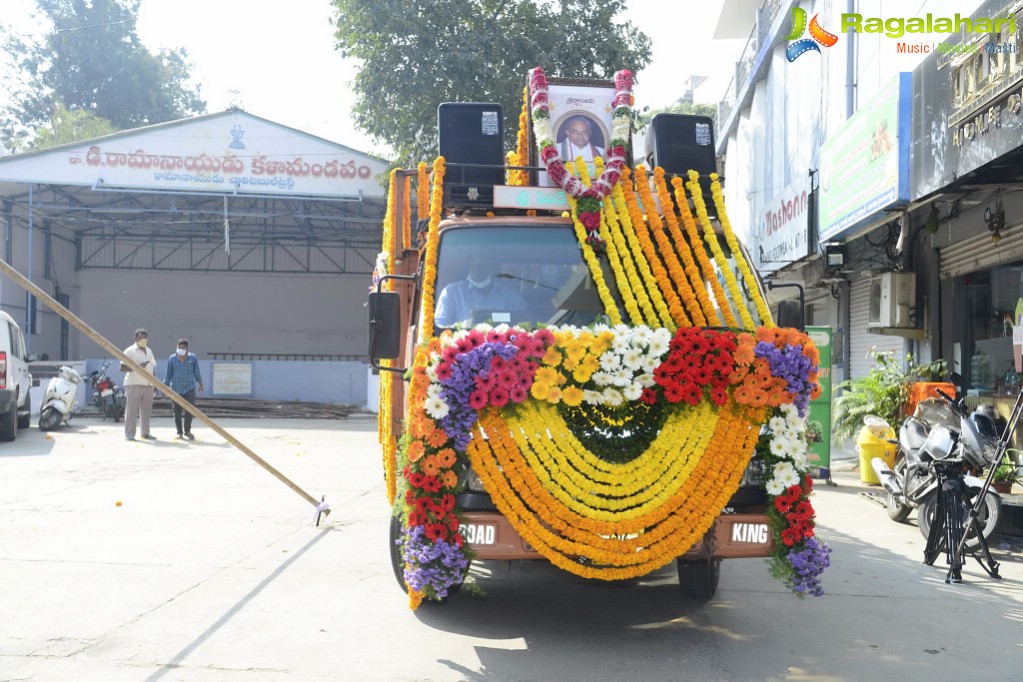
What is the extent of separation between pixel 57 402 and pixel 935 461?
15.9 m

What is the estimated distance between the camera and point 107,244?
Answer: 113 ft

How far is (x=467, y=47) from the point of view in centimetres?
2142

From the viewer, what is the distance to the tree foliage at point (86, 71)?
49.5 metres

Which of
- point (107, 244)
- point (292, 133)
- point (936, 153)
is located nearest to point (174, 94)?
point (107, 244)

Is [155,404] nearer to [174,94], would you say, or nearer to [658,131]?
[658,131]

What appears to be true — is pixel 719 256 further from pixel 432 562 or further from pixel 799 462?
pixel 432 562

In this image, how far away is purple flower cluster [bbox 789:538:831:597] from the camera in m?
5.01

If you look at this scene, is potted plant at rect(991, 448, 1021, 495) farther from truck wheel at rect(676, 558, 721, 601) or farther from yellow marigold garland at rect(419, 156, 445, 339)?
yellow marigold garland at rect(419, 156, 445, 339)

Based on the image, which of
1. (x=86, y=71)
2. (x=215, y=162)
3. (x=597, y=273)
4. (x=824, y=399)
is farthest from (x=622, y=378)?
(x=86, y=71)

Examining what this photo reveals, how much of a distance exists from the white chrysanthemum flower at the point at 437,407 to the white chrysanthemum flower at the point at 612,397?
0.80 m

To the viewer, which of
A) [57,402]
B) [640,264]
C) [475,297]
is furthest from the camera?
[57,402]

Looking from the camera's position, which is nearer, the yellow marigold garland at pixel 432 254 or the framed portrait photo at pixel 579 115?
the yellow marigold garland at pixel 432 254

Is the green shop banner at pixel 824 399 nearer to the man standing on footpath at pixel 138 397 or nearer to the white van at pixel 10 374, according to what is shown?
the man standing on footpath at pixel 138 397

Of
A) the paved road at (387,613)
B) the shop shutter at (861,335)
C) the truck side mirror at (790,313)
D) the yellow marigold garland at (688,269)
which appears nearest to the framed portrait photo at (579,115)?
the yellow marigold garland at (688,269)
